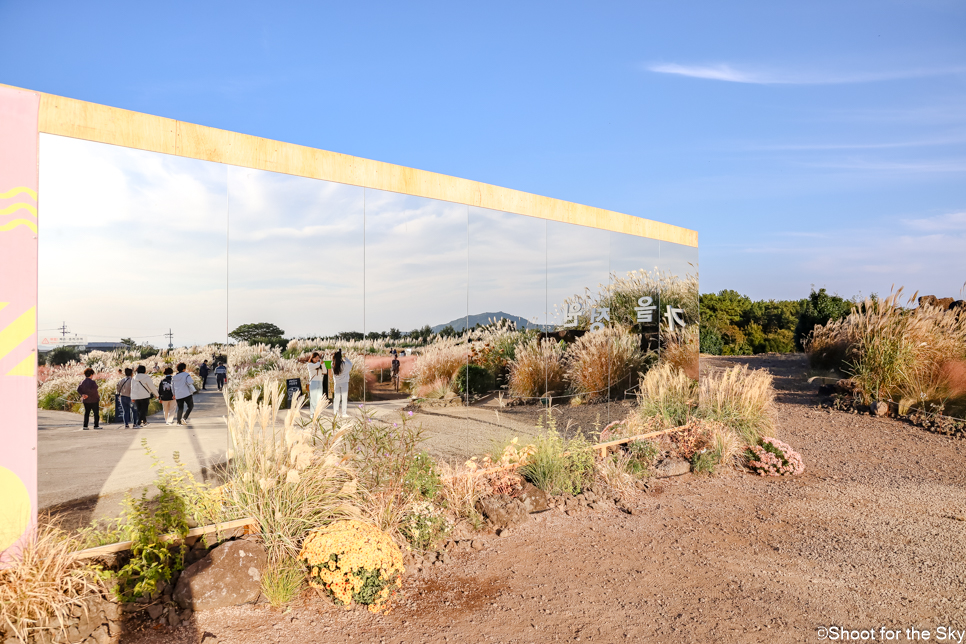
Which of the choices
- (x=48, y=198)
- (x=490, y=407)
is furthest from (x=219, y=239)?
(x=490, y=407)

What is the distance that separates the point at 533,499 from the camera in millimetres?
5266

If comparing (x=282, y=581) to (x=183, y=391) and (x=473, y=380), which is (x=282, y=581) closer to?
(x=183, y=391)

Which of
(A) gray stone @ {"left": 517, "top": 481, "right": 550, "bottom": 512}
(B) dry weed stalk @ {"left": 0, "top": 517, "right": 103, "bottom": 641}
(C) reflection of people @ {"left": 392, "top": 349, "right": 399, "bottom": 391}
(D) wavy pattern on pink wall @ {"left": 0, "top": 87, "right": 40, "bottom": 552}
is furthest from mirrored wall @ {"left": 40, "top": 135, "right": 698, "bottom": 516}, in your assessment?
(A) gray stone @ {"left": 517, "top": 481, "right": 550, "bottom": 512}

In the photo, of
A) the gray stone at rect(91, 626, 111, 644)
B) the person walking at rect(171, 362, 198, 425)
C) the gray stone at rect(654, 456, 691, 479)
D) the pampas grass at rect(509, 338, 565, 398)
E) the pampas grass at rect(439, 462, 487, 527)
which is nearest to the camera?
the gray stone at rect(91, 626, 111, 644)

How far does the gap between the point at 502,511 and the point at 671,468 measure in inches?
100

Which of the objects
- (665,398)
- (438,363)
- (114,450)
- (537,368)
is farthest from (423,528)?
(665,398)

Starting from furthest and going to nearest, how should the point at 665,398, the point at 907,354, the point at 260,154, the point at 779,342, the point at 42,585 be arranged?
the point at 779,342 < the point at 907,354 < the point at 665,398 < the point at 260,154 < the point at 42,585

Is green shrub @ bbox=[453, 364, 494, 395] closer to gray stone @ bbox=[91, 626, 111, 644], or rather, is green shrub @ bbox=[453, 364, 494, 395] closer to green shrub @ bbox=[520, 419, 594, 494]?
green shrub @ bbox=[520, 419, 594, 494]

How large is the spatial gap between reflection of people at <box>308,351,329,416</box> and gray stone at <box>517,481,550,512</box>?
79.0 inches

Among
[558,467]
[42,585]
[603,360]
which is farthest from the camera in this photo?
[603,360]

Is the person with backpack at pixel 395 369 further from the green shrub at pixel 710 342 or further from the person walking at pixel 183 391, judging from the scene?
the green shrub at pixel 710 342

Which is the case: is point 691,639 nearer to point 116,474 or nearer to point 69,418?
point 116,474

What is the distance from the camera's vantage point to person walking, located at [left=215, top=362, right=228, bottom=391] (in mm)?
4035

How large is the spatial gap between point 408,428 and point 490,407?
1235mm
